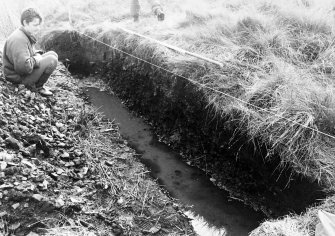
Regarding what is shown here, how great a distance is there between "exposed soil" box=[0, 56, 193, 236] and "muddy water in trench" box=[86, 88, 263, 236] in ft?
0.66

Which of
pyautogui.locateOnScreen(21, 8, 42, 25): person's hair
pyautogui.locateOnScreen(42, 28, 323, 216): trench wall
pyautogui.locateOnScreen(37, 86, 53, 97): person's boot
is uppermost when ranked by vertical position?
pyautogui.locateOnScreen(21, 8, 42, 25): person's hair

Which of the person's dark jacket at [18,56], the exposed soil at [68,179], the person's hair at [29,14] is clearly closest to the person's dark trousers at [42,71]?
the person's dark jacket at [18,56]

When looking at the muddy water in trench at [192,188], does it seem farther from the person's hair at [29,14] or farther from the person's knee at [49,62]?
the person's hair at [29,14]

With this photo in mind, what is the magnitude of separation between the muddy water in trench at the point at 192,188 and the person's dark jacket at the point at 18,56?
1924 mm

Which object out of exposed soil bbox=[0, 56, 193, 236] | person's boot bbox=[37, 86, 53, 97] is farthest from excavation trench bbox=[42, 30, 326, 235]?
person's boot bbox=[37, 86, 53, 97]

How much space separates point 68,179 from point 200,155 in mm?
2071

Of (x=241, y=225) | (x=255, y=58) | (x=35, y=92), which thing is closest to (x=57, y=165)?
(x=35, y=92)

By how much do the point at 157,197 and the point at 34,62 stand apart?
2786 mm

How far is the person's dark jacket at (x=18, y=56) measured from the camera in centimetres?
469

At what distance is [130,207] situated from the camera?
3977 millimetres

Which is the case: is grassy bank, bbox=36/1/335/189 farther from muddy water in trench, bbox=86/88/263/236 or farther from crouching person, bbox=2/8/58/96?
crouching person, bbox=2/8/58/96

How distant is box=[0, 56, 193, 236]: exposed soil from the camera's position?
324 centimetres

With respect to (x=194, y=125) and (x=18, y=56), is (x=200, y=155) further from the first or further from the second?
(x=18, y=56)

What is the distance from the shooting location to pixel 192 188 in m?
4.75
